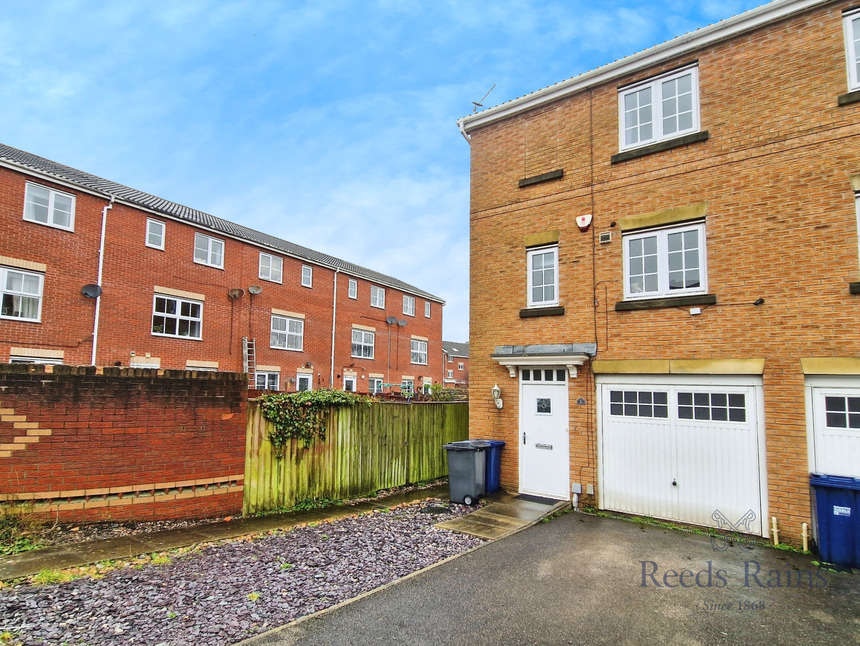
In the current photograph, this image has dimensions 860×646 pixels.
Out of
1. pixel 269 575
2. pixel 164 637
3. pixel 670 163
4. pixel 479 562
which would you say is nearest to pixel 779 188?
pixel 670 163

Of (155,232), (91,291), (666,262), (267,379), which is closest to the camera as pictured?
(666,262)

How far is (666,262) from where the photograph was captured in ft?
27.0

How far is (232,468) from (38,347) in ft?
41.1

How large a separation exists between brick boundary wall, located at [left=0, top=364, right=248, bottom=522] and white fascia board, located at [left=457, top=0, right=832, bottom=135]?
7725 mm

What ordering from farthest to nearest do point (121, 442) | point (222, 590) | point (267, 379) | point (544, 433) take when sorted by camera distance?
point (267, 379) < point (544, 433) < point (121, 442) < point (222, 590)

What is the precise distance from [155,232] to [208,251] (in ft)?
7.69

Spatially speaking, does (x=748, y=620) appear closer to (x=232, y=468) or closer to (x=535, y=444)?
(x=535, y=444)

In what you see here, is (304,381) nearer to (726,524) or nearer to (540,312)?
(540,312)

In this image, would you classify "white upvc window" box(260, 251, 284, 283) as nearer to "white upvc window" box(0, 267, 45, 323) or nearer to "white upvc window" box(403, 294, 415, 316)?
"white upvc window" box(0, 267, 45, 323)

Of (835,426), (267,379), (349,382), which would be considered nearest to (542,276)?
(835,426)

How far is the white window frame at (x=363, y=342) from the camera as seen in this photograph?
28.5 meters

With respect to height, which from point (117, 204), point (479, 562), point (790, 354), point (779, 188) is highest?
point (117, 204)

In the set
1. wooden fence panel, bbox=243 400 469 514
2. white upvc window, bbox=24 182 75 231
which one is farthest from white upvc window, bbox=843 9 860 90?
white upvc window, bbox=24 182 75 231

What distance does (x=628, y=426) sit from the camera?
324 inches
